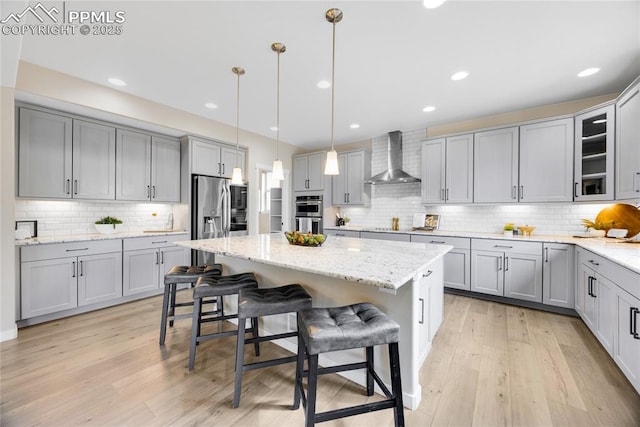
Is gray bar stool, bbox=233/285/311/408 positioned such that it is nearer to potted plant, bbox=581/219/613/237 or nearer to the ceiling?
the ceiling

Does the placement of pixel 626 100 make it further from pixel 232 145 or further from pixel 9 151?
pixel 9 151

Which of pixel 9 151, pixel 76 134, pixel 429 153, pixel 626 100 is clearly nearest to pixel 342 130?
pixel 429 153

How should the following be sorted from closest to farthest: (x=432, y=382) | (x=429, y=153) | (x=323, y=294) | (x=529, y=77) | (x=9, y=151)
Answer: (x=432, y=382) < (x=323, y=294) < (x=9, y=151) < (x=529, y=77) < (x=429, y=153)

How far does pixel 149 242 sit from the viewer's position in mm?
3721

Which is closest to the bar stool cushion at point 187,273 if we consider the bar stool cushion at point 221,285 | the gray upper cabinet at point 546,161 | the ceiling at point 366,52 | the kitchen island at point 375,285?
the bar stool cushion at point 221,285

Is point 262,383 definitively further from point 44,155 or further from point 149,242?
point 44,155

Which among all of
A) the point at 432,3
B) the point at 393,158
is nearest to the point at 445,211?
the point at 393,158

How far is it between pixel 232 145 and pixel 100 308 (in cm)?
305

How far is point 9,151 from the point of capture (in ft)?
8.11

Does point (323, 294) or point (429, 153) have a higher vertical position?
point (429, 153)

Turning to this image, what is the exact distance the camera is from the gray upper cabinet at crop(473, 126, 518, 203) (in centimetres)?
371

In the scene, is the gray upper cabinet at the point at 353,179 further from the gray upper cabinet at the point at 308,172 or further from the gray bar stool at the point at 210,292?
the gray bar stool at the point at 210,292

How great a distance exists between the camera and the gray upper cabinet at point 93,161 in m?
3.27

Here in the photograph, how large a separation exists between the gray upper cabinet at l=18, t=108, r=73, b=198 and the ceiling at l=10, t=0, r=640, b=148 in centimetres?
66
